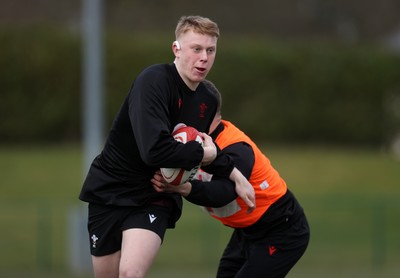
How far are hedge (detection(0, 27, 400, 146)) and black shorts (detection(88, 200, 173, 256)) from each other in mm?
20334

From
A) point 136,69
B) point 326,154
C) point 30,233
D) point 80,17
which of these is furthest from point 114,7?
point 30,233

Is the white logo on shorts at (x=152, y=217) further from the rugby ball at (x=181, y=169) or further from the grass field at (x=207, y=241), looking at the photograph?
the grass field at (x=207, y=241)

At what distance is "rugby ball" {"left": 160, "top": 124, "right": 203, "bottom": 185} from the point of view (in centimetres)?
631

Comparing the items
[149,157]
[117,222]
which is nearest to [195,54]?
[149,157]

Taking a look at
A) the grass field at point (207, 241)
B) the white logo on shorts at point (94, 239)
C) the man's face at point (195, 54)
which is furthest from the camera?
the grass field at point (207, 241)

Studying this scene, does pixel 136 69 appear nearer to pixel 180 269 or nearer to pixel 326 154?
pixel 326 154

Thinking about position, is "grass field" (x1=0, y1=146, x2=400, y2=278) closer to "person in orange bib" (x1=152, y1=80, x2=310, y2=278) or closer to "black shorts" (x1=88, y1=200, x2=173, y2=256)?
"person in orange bib" (x1=152, y1=80, x2=310, y2=278)

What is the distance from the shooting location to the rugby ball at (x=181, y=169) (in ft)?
20.7

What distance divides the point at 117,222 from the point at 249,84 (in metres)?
21.9

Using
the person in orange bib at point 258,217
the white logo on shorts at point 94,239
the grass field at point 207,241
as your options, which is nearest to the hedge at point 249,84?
the grass field at point 207,241

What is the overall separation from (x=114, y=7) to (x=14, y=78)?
8.14m

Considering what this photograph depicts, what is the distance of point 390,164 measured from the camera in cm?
2753

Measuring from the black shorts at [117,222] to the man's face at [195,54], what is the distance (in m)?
0.97

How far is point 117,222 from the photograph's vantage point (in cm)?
658
